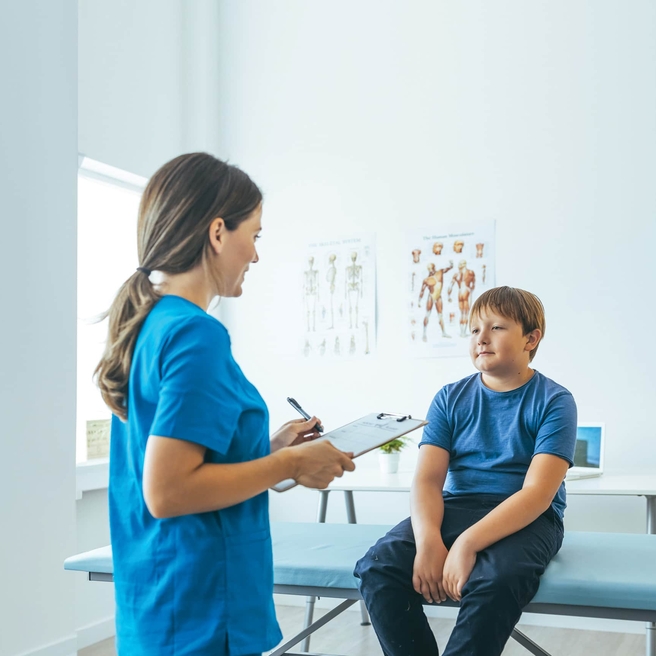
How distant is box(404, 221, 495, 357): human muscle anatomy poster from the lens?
326cm

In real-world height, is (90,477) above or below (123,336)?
below

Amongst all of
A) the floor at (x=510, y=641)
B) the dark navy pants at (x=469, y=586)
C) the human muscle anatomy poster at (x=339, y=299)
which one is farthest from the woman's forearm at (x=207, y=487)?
the human muscle anatomy poster at (x=339, y=299)

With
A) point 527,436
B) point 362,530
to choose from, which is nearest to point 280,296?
point 362,530

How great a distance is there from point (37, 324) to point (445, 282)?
1.67 metres

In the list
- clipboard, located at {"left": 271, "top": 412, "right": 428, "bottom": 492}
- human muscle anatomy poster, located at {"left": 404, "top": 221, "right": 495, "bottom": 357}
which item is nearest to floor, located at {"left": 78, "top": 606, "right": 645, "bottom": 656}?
human muscle anatomy poster, located at {"left": 404, "top": 221, "right": 495, "bottom": 357}

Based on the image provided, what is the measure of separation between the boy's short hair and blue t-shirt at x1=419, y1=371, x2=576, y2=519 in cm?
13

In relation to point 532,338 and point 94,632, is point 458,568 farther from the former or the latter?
point 94,632

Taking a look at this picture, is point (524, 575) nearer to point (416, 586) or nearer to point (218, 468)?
point (416, 586)

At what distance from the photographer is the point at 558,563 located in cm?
170

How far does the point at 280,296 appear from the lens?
3.66 m

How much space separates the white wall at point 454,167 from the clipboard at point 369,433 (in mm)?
1799

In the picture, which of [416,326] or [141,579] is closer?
[141,579]

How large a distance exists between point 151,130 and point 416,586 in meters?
2.52

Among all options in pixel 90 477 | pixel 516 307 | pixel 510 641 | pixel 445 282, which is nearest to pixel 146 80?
pixel 445 282
